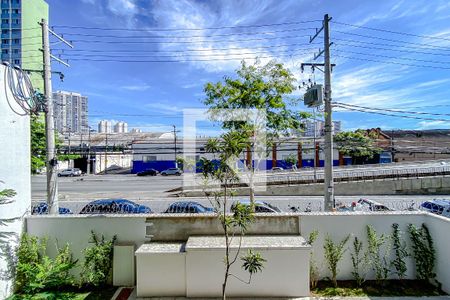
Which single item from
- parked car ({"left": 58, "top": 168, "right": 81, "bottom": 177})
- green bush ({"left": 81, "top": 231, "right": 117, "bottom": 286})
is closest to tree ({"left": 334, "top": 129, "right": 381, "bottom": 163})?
green bush ({"left": 81, "top": 231, "right": 117, "bottom": 286})

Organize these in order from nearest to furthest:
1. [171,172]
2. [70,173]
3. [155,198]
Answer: [155,198] < [171,172] < [70,173]

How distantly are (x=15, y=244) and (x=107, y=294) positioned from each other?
220 centimetres

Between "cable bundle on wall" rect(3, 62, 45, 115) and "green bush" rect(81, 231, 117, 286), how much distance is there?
340cm

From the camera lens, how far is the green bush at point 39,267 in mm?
5031

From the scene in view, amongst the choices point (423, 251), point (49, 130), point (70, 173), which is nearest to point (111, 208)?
point (49, 130)

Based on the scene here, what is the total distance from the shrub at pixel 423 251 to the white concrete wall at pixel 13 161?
8432 millimetres

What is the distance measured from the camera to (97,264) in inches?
212

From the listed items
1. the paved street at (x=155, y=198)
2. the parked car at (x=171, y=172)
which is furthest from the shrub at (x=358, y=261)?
the parked car at (x=171, y=172)

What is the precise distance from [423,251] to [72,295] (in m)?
7.28

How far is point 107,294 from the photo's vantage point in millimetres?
5254

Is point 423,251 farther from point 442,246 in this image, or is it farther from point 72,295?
point 72,295

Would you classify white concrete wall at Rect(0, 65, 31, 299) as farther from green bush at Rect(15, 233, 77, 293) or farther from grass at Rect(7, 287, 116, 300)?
grass at Rect(7, 287, 116, 300)

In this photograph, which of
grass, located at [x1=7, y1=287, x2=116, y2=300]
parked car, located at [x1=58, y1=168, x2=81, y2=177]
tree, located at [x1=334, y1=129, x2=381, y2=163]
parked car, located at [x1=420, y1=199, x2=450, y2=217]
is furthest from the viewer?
parked car, located at [x1=58, y1=168, x2=81, y2=177]

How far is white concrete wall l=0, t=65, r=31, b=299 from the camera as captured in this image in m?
5.09
